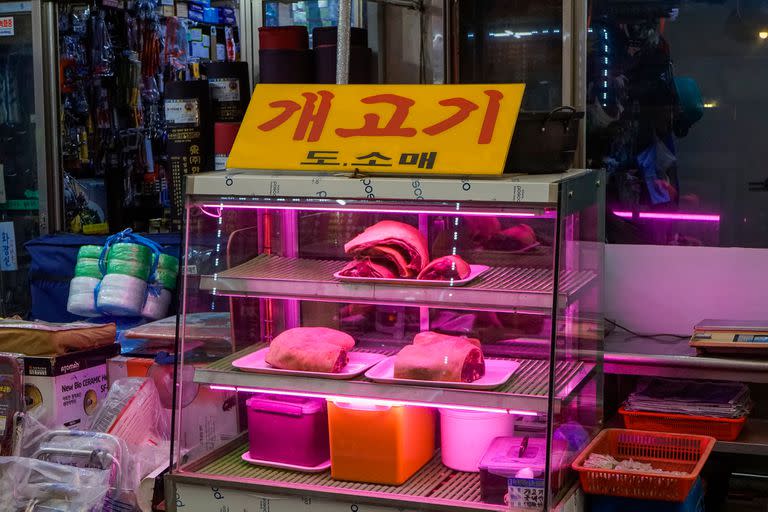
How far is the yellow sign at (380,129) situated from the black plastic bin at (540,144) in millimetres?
96

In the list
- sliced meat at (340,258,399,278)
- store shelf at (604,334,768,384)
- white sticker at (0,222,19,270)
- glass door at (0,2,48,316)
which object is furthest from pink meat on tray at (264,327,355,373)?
white sticker at (0,222,19,270)

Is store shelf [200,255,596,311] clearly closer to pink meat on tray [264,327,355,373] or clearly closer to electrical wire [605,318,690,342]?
pink meat on tray [264,327,355,373]

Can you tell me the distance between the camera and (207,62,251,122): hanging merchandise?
14.4 feet

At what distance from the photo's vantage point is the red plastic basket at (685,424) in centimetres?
360

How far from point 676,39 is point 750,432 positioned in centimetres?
182

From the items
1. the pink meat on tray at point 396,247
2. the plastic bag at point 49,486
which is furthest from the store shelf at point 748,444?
the plastic bag at point 49,486

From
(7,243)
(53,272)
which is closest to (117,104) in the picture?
(7,243)

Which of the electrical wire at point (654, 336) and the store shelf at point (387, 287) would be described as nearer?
the store shelf at point (387, 287)

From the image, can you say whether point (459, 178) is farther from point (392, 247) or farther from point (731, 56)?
point (731, 56)

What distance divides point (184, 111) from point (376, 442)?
2.03 meters

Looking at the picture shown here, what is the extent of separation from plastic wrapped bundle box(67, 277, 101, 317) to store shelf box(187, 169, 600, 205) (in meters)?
1.71

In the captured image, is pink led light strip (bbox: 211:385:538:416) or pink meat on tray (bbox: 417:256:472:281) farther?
pink meat on tray (bbox: 417:256:472:281)

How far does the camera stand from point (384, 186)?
9.52 ft

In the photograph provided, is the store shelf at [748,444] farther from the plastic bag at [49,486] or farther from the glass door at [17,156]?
the glass door at [17,156]
